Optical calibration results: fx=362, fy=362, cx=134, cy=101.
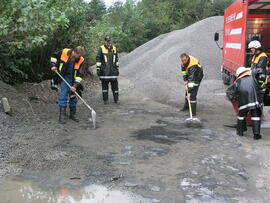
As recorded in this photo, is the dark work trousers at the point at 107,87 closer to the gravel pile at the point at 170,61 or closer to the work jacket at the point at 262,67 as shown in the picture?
the gravel pile at the point at 170,61

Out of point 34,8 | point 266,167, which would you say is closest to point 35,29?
point 34,8

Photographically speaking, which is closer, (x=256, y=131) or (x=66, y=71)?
(x=256, y=131)

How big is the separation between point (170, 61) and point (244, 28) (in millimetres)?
7726

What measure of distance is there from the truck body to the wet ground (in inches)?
76.9

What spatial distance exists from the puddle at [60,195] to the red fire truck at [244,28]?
5842 millimetres

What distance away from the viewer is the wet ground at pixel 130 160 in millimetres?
4453

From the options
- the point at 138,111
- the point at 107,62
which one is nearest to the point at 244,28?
the point at 138,111

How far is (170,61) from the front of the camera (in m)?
16.7

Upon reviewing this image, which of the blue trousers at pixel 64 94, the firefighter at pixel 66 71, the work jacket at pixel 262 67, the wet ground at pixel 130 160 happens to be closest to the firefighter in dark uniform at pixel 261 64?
the work jacket at pixel 262 67

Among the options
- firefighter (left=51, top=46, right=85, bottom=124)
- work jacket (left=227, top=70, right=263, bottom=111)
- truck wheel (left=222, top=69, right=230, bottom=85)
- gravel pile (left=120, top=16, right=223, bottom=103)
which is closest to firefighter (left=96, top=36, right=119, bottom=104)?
gravel pile (left=120, top=16, right=223, bottom=103)

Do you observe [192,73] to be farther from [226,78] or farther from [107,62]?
[226,78]

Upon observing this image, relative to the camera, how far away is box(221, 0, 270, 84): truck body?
916 centimetres

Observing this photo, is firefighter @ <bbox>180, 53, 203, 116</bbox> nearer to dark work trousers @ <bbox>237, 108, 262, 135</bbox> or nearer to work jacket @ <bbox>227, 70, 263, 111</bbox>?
work jacket @ <bbox>227, 70, 263, 111</bbox>

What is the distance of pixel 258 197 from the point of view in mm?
4367
